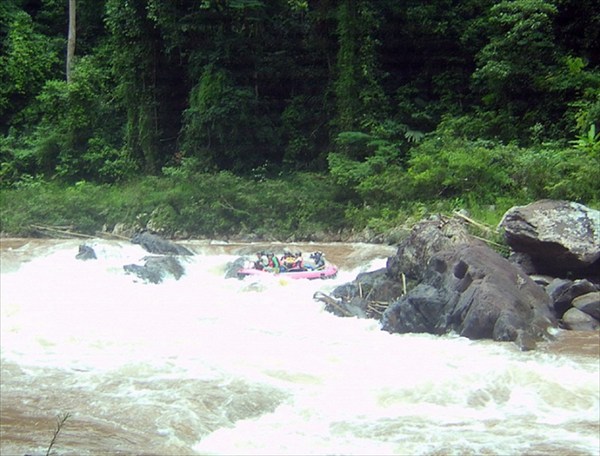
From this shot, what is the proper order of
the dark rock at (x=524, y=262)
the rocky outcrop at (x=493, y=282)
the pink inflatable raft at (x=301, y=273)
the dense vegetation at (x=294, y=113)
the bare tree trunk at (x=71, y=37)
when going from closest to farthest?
the rocky outcrop at (x=493, y=282)
the dark rock at (x=524, y=262)
the pink inflatable raft at (x=301, y=273)
the dense vegetation at (x=294, y=113)
the bare tree trunk at (x=71, y=37)

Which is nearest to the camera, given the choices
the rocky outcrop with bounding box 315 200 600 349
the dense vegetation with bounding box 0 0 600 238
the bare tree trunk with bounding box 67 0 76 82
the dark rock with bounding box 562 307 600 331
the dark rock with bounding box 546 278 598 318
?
the rocky outcrop with bounding box 315 200 600 349

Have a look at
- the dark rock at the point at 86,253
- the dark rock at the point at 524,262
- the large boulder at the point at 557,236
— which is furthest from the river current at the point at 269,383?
the dark rock at the point at 86,253

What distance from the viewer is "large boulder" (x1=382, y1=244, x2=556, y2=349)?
31.2 feet

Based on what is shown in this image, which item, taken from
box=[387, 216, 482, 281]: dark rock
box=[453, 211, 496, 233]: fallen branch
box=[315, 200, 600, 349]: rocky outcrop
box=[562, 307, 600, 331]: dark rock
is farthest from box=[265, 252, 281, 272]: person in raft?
box=[562, 307, 600, 331]: dark rock

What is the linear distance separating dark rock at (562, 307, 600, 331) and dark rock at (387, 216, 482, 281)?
6.39ft

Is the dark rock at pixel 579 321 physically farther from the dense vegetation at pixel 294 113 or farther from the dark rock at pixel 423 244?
the dense vegetation at pixel 294 113

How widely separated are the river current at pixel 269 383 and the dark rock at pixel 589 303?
0.68m

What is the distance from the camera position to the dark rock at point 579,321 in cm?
998

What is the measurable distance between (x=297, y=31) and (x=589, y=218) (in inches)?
527

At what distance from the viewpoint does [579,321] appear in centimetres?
1006

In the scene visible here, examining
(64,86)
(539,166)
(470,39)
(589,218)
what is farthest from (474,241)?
(64,86)

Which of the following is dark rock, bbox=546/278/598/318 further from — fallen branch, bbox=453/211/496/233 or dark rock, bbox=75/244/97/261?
dark rock, bbox=75/244/97/261

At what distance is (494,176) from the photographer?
16438 millimetres

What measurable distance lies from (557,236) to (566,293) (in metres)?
1.06
